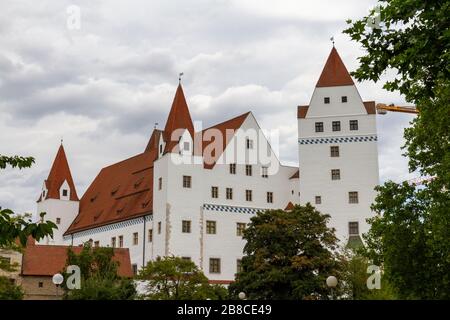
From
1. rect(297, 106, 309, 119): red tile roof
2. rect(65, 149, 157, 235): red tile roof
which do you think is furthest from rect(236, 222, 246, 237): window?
rect(297, 106, 309, 119): red tile roof

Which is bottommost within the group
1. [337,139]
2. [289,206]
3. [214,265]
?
[214,265]

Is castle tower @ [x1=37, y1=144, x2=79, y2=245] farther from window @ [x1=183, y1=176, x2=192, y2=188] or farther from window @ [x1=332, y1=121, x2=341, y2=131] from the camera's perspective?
window @ [x1=332, y1=121, x2=341, y2=131]

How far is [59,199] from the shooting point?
222ft

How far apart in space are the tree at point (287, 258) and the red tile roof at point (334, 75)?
21073 millimetres

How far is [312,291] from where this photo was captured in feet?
109

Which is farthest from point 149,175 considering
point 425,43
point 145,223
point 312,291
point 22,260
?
point 425,43

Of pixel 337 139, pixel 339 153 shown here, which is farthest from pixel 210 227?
pixel 337 139

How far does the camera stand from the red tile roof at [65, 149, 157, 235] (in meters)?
58.4

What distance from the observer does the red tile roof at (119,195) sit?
5840cm

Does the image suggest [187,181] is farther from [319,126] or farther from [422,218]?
[422,218]

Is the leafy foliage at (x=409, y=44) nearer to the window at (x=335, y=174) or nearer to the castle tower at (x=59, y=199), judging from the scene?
the window at (x=335, y=174)

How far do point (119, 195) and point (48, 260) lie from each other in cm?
1259

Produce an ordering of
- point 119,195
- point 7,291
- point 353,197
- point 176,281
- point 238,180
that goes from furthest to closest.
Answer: point 119,195 < point 238,180 < point 353,197 < point 176,281 < point 7,291

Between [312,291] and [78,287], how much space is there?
14.0 meters
